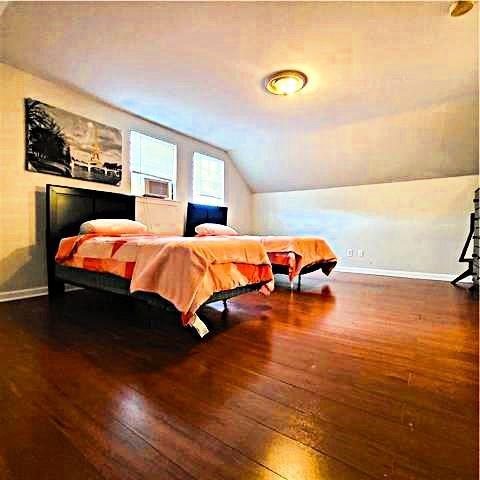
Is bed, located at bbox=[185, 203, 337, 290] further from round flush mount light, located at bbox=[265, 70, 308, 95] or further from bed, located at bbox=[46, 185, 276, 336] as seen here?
round flush mount light, located at bbox=[265, 70, 308, 95]

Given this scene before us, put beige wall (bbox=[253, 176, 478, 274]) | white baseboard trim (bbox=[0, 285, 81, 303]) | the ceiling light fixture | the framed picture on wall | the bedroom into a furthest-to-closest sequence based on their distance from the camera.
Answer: beige wall (bbox=[253, 176, 478, 274]) < the framed picture on wall < white baseboard trim (bbox=[0, 285, 81, 303]) < the ceiling light fixture < the bedroom

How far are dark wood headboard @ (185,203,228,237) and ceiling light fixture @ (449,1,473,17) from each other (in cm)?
394

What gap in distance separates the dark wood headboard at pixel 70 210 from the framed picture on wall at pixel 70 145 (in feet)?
0.84

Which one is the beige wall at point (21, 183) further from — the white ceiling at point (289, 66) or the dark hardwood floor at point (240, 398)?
the dark hardwood floor at point (240, 398)

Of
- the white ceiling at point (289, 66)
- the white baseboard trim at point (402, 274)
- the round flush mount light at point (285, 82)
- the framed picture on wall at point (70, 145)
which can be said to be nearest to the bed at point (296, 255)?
the white baseboard trim at point (402, 274)

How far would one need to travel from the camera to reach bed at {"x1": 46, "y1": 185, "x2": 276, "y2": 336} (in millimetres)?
2320

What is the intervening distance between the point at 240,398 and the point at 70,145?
3.50m

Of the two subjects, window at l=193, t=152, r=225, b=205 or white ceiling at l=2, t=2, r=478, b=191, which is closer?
white ceiling at l=2, t=2, r=478, b=191

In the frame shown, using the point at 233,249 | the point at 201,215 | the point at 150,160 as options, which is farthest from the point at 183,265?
the point at 201,215

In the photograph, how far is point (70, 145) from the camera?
132 inches

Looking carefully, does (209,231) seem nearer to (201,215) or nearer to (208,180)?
(201,215)

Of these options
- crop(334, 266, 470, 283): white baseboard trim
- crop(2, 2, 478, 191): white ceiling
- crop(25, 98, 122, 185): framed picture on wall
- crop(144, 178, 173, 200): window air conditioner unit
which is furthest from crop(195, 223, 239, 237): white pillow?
crop(334, 266, 470, 283): white baseboard trim

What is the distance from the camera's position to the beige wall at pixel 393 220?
4.42 metres

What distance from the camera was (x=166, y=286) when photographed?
1870 mm
